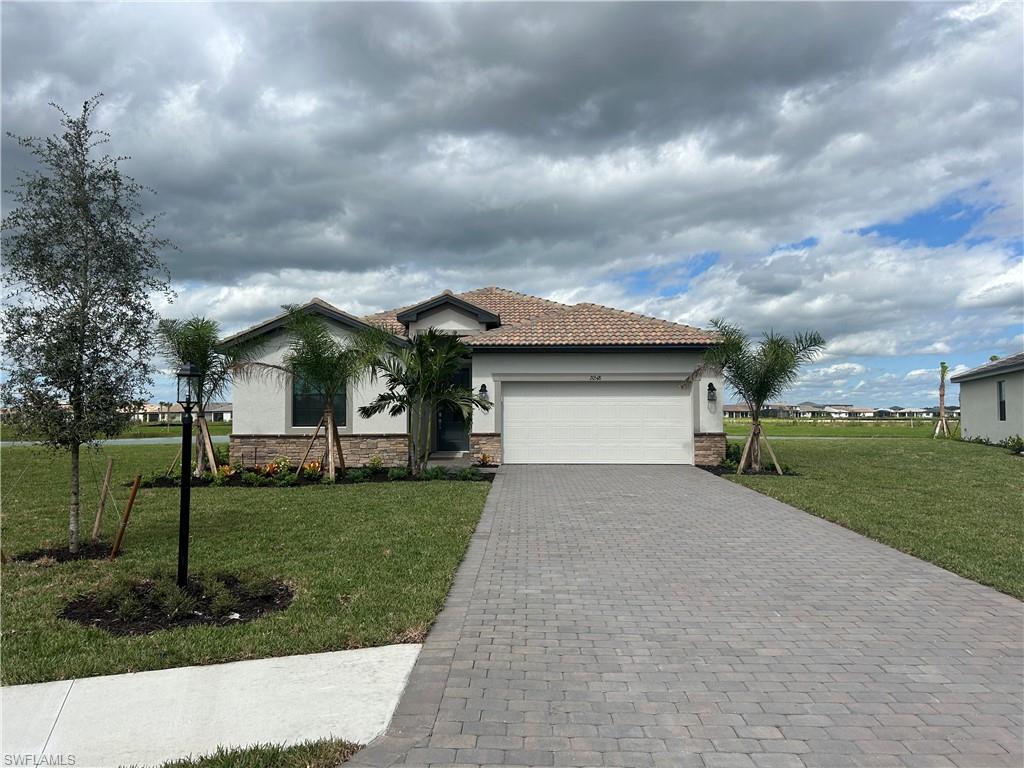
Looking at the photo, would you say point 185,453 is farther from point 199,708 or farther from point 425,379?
point 425,379

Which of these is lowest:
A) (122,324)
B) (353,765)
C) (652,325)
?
(353,765)

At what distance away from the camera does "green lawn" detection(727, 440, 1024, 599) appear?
7.93m

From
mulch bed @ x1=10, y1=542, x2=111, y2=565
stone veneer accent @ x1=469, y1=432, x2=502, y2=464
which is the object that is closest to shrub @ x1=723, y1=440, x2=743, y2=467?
stone veneer accent @ x1=469, y1=432, x2=502, y2=464

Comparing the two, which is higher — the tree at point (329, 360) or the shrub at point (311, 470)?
the tree at point (329, 360)

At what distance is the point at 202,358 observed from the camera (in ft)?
52.0

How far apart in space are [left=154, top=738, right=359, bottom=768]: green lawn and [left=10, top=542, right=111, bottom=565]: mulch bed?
5467mm

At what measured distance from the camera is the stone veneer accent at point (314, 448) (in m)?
18.8

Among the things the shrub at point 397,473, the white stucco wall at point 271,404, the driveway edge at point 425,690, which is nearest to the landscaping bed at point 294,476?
the shrub at point 397,473

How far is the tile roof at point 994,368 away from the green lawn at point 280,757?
29849 millimetres

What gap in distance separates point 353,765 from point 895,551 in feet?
24.4

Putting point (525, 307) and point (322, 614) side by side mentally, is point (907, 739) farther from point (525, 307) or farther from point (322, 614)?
point (525, 307)

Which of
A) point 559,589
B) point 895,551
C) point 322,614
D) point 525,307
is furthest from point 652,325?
point 322,614

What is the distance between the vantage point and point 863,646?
16.6ft

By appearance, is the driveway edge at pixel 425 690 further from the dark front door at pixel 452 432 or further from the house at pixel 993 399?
the house at pixel 993 399
